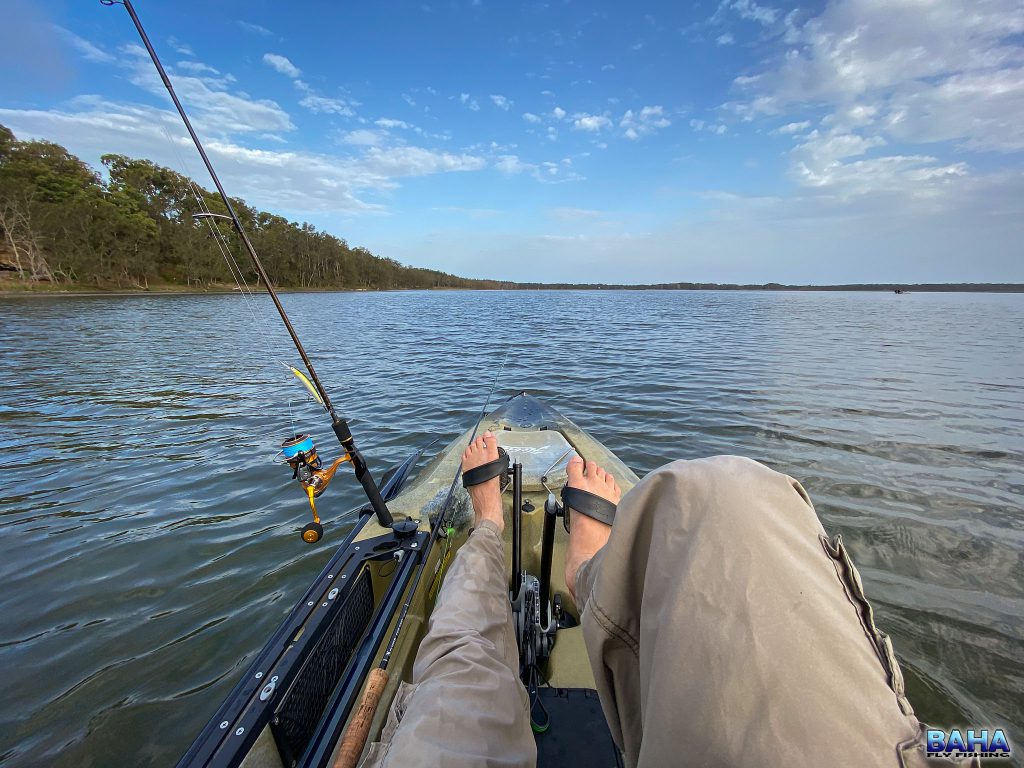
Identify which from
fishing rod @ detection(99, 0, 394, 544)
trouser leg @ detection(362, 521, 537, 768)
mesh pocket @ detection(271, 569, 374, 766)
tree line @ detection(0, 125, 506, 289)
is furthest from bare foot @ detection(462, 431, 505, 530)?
tree line @ detection(0, 125, 506, 289)

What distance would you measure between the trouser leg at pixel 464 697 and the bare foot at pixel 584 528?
43 cm

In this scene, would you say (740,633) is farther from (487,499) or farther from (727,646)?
(487,499)

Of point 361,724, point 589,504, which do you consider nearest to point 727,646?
point 361,724

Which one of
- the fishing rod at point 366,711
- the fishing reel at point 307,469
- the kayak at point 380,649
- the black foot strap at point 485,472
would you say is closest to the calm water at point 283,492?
the fishing reel at point 307,469

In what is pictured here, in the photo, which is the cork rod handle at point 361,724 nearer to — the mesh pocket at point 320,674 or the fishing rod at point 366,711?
the fishing rod at point 366,711

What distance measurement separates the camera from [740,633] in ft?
2.46

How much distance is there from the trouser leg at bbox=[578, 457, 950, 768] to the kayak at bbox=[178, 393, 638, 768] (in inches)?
38.7

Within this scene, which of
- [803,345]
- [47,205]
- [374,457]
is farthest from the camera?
[47,205]

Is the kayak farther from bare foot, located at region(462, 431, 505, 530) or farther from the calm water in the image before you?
the calm water

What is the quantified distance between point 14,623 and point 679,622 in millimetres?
4687

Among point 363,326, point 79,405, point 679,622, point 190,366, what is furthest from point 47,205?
point 679,622

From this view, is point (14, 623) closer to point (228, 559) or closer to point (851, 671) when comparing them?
point (228, 559)

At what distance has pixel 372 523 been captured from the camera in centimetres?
290

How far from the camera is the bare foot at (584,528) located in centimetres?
214
